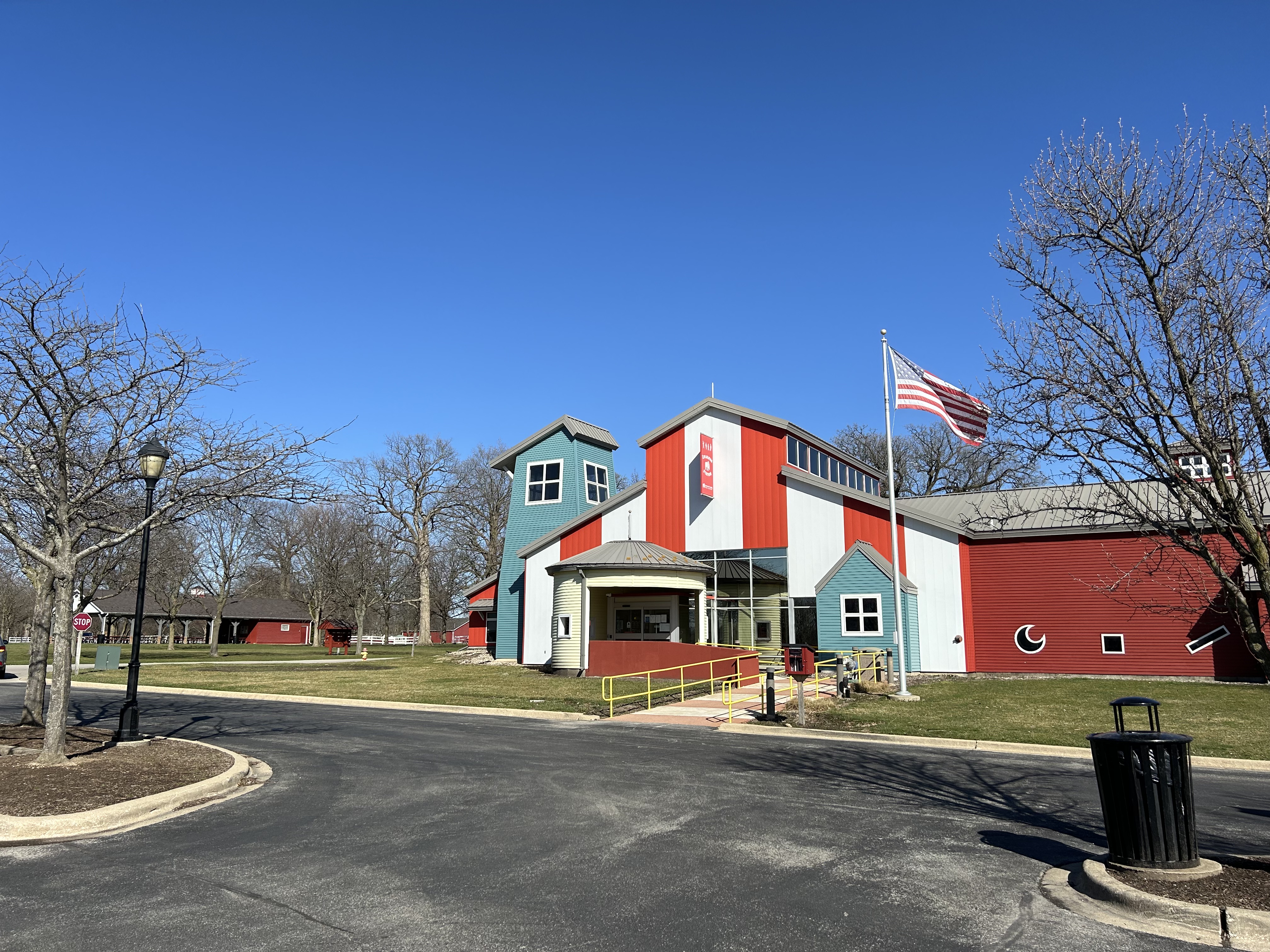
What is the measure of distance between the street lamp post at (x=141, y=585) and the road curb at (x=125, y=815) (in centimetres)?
333

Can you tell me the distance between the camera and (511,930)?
5.45 m

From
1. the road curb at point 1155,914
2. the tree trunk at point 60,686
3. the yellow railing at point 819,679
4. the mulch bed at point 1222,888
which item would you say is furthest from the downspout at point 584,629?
the mulch bed at point 1222,888

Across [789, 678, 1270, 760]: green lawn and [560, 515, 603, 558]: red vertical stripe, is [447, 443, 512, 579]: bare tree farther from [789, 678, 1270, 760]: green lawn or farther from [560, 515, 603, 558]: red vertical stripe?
[789, 678, 1270, 760]: green lawn

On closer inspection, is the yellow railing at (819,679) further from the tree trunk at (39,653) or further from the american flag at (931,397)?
the tree trunk at (39,653)

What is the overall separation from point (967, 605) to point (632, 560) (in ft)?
37.6

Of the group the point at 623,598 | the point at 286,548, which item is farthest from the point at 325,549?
the point at 623,598

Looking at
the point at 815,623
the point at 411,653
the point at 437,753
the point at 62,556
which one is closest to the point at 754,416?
the point at 815,623

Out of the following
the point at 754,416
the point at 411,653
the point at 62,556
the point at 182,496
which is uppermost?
the point at 754,416

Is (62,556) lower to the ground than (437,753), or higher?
higher

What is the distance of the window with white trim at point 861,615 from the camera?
27547 millimetres

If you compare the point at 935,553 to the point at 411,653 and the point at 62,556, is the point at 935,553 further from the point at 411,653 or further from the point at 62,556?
the point at 411,653

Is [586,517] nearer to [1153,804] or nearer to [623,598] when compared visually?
[623,598]

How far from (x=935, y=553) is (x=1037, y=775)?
17.4 m

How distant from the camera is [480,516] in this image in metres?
67.2
